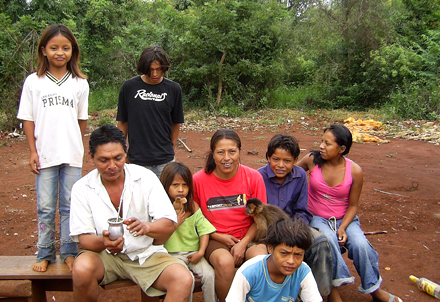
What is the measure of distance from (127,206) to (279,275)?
3.64ft

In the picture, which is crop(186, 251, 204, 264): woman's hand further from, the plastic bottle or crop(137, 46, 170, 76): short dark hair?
the plastic bottle

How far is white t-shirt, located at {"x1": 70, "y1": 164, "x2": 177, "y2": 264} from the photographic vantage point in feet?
8.63

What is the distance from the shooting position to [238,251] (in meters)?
2.95

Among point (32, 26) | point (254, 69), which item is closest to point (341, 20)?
point (254, 69)

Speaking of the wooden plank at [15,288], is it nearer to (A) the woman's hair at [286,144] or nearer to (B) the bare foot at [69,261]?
(B) the bare foot at [69,261]

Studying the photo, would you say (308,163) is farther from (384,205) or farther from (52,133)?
(384,205)

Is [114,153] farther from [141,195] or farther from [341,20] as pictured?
[341,20]

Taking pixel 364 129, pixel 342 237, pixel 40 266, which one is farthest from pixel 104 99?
pixel 342 237

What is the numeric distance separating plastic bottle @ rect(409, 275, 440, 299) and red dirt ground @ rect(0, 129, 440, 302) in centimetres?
5

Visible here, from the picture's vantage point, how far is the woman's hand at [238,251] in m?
2.94

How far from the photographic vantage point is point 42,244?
299 cm

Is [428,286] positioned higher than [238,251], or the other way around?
[238,251]

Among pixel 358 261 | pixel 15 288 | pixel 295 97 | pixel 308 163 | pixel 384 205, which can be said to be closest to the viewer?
pixel 15 288

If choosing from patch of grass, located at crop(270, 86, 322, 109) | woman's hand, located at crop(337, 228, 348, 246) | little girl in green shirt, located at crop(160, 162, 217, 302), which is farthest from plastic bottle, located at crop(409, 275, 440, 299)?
patch of grass, located at crop(270, 86, 322, 109)
